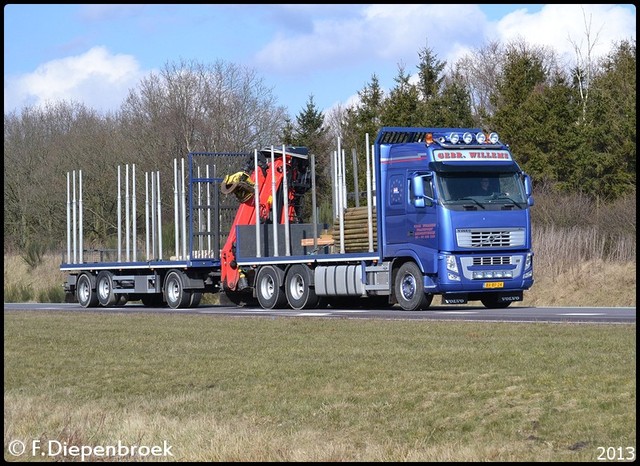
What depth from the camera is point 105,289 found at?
3762 centimetres

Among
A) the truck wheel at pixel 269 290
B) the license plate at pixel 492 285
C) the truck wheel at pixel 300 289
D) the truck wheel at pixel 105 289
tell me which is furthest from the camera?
the truck wheel at pixel 105 289

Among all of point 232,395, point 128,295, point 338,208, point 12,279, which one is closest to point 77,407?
point 232,395

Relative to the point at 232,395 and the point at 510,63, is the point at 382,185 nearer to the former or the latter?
the point at 232,395

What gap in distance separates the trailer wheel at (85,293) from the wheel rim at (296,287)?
8.96 m

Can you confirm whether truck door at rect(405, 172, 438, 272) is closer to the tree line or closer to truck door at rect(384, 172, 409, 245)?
truck door at rect(384, 172, 409, 245)

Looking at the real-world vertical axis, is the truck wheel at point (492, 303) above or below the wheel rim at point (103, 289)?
below

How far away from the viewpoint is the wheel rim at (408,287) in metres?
27.9

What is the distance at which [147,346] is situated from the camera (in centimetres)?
1955

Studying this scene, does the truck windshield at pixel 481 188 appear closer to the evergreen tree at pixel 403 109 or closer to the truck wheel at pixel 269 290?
the truck wheel at pixel 269 290

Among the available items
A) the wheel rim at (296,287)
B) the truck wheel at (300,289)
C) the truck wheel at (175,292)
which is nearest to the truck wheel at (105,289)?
the truck wheel at (175,292)

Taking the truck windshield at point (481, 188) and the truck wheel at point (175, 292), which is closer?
the truck windshield at point (481, 188)

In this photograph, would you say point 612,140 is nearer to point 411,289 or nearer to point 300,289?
point 300,289

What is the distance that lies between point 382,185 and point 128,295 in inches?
472

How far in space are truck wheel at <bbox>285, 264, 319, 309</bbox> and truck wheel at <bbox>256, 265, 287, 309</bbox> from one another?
0.29 m
